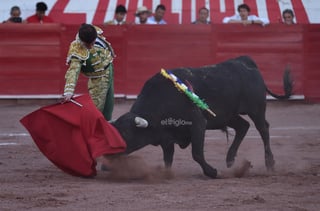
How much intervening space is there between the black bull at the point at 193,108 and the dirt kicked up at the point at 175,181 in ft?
0.79

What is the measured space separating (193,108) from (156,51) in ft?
18.8

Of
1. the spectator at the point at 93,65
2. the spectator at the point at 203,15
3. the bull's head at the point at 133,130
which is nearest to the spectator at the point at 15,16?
the spectator at the point at 203,15

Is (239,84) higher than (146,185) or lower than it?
higher

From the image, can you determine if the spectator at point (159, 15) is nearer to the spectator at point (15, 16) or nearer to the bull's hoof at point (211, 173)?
the spectator at point (15, 16)

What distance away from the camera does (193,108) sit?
6.70 metres

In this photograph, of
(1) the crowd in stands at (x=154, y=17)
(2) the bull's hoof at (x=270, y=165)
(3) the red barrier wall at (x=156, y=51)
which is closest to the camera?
(2) the bull's hoof at (x=270, y=165)

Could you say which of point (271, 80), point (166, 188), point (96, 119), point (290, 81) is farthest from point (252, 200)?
point (271, 80)

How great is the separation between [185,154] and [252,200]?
2.84m

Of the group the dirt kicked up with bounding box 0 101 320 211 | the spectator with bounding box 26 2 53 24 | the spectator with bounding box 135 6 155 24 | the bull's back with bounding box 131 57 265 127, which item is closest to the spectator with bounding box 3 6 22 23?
the spectator with bounding box 26 2 53 24

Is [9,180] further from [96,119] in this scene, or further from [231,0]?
[231,0]

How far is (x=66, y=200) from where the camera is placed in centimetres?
551

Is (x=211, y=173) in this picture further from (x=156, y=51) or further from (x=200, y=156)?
(x=156, y=51)

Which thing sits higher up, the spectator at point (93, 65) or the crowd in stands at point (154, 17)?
the spectator at point (93, 65)

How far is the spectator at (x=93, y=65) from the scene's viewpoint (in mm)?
6703
